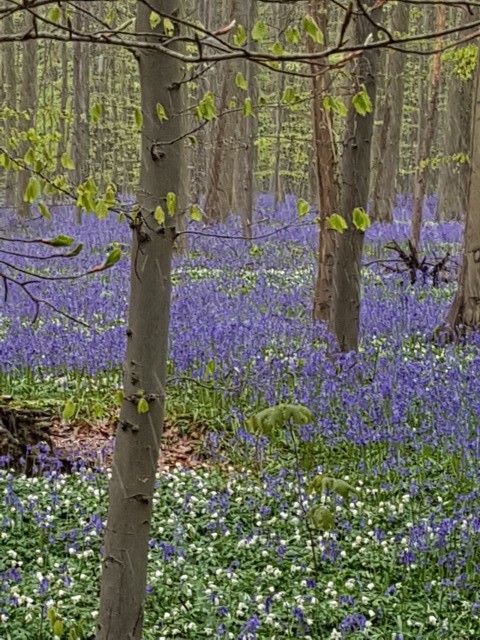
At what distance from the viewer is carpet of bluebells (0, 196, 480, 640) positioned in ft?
13.6

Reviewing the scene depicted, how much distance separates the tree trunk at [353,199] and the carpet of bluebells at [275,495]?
304 millimetres

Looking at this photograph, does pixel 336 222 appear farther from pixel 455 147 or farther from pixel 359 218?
pixel 455 147

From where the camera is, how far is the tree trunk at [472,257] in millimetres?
9391

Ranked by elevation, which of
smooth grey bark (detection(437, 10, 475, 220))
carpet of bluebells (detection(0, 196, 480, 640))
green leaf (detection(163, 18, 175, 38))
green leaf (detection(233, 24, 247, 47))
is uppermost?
smooth grey bark (detection(437, 10, 475, 220))

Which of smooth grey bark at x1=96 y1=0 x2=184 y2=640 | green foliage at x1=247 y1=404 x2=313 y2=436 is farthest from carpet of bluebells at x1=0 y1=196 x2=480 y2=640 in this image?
green foliage at x1=247 y1=404 x2=313 y2=436

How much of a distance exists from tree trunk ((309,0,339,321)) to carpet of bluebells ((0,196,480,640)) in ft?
1.82

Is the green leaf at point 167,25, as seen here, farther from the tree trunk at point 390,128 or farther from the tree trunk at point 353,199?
the tree trunk at point 390,128

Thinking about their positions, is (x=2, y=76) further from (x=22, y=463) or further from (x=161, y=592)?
(x=161, y=592)

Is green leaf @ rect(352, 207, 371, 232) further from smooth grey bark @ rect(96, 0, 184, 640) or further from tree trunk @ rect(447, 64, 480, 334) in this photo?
tree trunk @ rect(447, 64, 480, 334)

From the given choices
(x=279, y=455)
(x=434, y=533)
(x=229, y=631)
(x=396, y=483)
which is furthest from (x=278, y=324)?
(x=229, y=631)

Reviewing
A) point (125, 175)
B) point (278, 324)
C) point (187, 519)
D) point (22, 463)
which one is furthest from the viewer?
point (125, 175)

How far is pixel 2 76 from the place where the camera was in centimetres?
3144

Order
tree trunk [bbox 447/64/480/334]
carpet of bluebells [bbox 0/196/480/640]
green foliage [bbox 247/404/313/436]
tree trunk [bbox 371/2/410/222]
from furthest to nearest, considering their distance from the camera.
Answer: tree trunk [bbox 371/2/410/222], tree trunk [bbox 447/64/480/334], carpet of bluebells [bbox 0/196/480/640], green foliage [bbox 247/404/313/436]

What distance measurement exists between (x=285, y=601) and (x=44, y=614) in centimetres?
126
